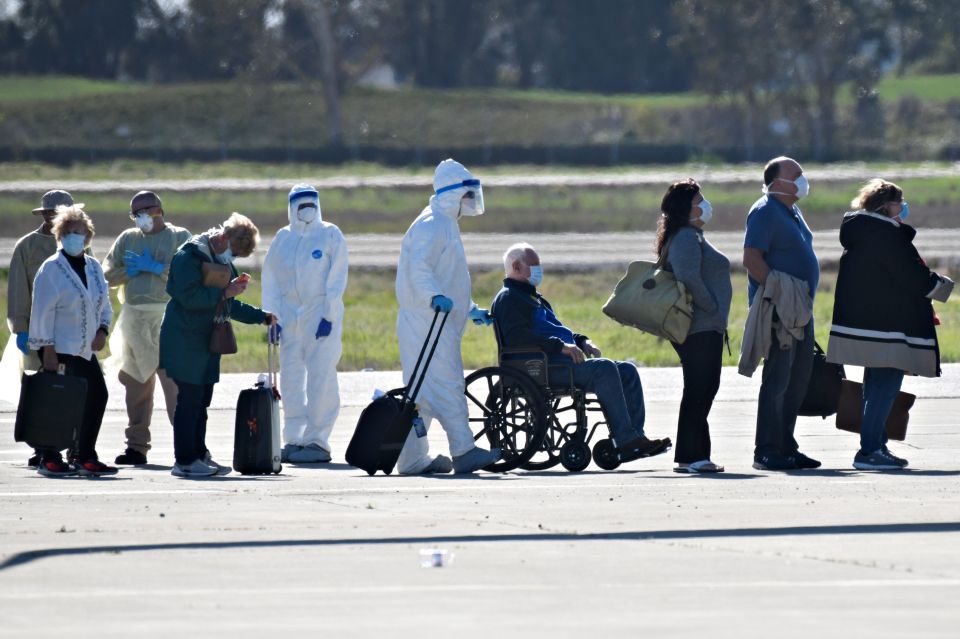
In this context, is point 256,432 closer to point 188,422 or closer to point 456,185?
point 188,422

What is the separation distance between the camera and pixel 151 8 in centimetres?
10344

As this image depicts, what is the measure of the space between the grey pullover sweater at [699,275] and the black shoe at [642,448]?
630 millimetres

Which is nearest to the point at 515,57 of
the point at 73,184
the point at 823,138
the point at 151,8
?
the point at 151,8

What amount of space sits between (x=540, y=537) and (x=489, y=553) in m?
0.47

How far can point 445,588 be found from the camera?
23.9 feet

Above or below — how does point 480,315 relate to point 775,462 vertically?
above

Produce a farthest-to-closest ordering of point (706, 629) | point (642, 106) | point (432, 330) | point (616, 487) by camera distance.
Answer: point (642, 106) < point (432, 330) < point (616, 487) < point (706, 629)

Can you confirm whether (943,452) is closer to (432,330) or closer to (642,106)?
(432,330)

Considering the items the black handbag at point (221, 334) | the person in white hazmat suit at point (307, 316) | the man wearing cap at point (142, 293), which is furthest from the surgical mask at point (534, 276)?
the man wearing cap at point (142, 293)

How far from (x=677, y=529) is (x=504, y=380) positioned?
2.76m

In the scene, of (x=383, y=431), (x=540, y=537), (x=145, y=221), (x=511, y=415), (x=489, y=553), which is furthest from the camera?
(x=145, y=221)

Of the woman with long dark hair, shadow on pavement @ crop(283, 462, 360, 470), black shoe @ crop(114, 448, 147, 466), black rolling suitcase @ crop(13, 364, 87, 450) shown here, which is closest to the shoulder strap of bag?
the woman with long dark hair

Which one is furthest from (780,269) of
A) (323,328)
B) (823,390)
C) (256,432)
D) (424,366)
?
(256,432)

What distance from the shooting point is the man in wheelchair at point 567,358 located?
11.2 m
